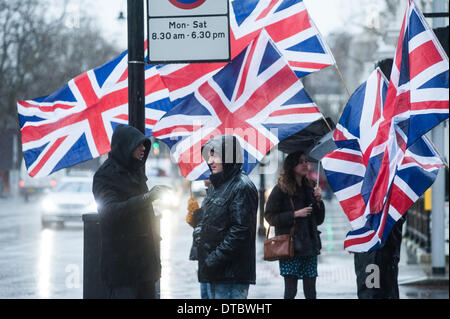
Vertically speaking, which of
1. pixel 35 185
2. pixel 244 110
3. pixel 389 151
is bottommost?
pixel 389 151

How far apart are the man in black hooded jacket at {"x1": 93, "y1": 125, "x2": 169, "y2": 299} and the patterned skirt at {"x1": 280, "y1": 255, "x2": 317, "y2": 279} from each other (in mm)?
2153

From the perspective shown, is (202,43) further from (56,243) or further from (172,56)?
(56,243)

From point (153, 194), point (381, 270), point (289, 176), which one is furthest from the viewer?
point (289, 176)

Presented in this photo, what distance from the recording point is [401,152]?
644 centimetres

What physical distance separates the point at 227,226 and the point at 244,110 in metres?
1.66

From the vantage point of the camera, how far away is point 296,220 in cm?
808

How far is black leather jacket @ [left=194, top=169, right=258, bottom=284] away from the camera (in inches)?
253

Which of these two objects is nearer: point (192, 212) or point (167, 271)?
point (192, 212)

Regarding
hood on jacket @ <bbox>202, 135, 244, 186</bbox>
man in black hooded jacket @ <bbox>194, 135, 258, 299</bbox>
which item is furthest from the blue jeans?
hood on jacket @ <bbox>202, 135, 244, 186</bbox>

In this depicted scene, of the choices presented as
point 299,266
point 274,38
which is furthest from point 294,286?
point 274,38

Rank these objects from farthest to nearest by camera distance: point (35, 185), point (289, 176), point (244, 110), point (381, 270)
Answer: point (35, 185) < point (289, 176) < point (244, 110) < point (381, 270)

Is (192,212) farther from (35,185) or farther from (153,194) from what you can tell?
(35,185)

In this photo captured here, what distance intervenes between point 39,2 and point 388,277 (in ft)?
149

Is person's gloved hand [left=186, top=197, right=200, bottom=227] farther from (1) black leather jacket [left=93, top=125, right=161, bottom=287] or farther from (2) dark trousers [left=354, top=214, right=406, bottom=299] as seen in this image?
(1) black leather jacket [left=93, top=125, right=161, bottom=287]
